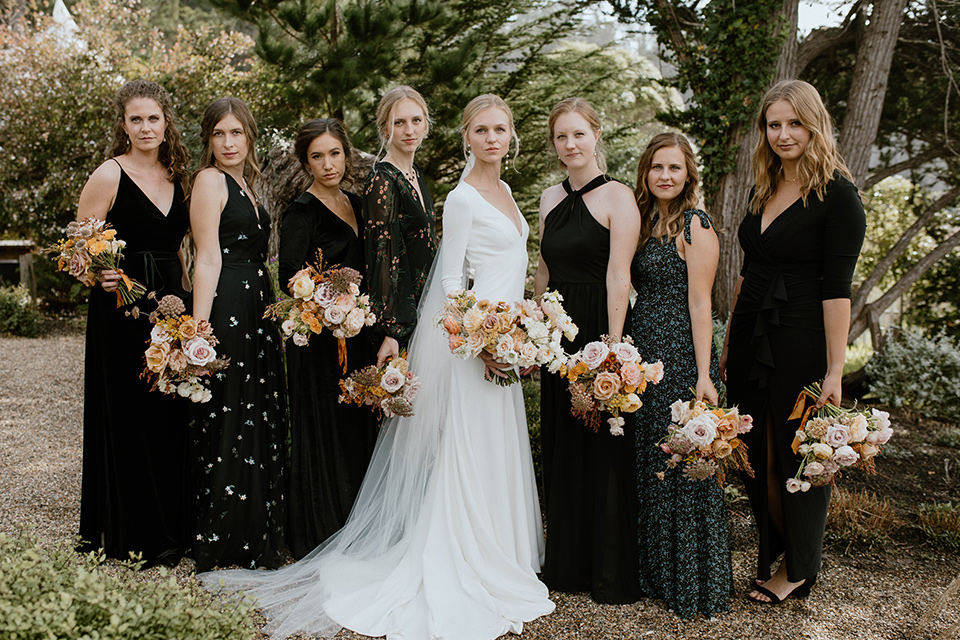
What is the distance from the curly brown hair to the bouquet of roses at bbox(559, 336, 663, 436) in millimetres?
2529

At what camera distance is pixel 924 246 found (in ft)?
32.2

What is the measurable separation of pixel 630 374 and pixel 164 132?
113 inches

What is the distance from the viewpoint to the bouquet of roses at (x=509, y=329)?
3199 millimetres

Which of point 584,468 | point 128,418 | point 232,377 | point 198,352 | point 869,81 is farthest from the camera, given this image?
point 869,81

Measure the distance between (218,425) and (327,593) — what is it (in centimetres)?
107

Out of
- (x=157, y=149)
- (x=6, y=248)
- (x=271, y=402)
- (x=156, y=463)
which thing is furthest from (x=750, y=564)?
(x=6, y=248)

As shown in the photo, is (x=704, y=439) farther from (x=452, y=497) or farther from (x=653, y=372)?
(x=452, y=497)

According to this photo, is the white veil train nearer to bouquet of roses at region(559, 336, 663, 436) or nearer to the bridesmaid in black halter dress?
the bridesmaid in black halter dress

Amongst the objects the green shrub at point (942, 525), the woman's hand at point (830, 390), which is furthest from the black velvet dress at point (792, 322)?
the green shrub at point (942, 525)

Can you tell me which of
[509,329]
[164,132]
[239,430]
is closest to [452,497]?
[509,329]

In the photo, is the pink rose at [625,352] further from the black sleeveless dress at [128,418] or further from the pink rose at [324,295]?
the black sleeveless dress at [128,418]

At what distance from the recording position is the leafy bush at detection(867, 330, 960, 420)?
289 inches

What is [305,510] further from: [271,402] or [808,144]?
[808,144]

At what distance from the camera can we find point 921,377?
24.1 feet
